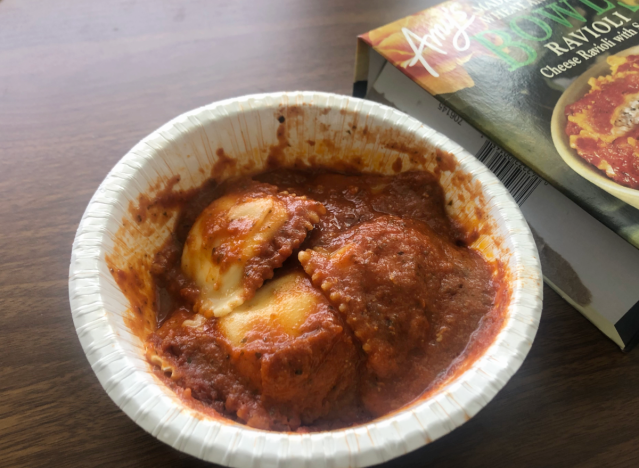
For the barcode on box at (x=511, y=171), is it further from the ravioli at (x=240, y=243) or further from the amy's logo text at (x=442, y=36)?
the ravioli at (x=240, y=243)

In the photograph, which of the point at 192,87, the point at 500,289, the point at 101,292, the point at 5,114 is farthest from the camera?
the point at 192,87

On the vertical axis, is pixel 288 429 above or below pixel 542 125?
below

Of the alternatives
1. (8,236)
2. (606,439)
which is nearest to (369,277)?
(606,439)

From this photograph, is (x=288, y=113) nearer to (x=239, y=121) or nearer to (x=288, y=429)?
(x=239, y=121)

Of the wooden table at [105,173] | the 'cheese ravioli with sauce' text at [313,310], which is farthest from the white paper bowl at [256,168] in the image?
the wooden table at [105,173]

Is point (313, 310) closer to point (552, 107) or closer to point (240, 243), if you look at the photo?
point (240, 243)

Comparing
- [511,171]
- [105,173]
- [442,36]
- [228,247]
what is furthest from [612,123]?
[105,173]
